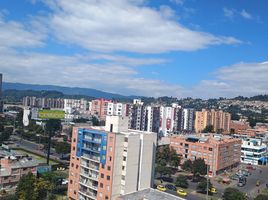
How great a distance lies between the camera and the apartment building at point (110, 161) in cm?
3712

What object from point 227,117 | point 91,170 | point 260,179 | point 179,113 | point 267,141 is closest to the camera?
point 91,170

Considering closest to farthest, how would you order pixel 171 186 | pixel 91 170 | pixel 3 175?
pixel 91 170 < pixel 3 175 < pixel 171 186

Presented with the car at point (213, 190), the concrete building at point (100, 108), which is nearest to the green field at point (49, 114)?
the car at point (213, 190)

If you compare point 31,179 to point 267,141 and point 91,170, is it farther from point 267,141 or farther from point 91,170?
point 267,141

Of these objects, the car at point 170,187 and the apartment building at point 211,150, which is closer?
the car at point 170,187

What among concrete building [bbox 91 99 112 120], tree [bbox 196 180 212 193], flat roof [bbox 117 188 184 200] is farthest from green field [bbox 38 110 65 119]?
concrete building [bbox 91 99 112 120]

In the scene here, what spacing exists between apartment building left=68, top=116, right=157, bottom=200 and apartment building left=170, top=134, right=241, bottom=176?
107ft

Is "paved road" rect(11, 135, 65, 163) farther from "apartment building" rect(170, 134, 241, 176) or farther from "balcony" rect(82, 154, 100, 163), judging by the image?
"balcony" rect(82, 154, 100, 163)

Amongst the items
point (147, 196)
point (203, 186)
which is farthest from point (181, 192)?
point (147, 196)

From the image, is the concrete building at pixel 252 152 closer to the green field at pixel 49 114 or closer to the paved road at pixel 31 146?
the paved road at pixel 31 146

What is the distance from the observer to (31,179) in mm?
40750

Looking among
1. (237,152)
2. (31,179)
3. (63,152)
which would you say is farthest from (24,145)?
(237,152)

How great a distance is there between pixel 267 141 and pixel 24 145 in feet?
244

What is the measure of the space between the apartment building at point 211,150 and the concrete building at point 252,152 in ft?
29.9
